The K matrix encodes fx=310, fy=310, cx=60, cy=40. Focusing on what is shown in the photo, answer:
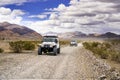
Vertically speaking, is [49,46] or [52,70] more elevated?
[49,46]

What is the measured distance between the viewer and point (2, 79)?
15820 mm

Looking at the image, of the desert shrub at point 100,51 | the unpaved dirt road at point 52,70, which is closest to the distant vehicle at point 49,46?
the desert shrub at point 100,51

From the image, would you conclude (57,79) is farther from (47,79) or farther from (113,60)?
(113,60)

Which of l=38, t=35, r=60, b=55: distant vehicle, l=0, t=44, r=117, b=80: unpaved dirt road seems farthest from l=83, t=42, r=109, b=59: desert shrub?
l=0, t=44, r=117, b=80: unpaved dirt road

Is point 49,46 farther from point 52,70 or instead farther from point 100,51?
point 52,70

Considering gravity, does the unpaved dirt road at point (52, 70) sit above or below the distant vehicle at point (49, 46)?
below

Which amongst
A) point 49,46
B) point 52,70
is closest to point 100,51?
point 49,46

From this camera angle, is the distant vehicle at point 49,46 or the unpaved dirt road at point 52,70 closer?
the unpaved dirt road at point 52,70

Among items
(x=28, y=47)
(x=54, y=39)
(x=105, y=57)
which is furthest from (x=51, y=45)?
(x=28, y=47)

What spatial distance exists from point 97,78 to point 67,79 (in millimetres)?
1804

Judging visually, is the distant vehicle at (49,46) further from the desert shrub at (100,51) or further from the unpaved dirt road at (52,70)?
the unpaved dirt road at (52,70)

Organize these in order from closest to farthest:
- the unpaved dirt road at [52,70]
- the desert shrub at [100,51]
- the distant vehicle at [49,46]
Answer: the unpaved dirt road at [52,70] < the desert shrub at [100,51] < the distant vehicle at [49,46]

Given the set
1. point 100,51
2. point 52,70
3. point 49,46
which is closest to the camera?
point 52,70

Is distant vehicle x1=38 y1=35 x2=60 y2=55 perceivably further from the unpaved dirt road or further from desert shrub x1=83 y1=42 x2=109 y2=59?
the unpaved dirt road
